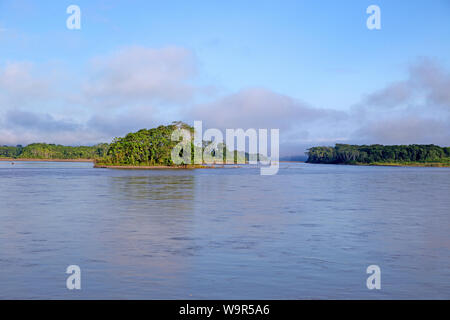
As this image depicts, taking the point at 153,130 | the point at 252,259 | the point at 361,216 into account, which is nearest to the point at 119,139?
the point at 153,130

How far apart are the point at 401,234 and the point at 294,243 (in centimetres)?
569

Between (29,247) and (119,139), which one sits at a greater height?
(119,139)

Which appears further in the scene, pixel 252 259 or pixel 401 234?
pixel 401 234

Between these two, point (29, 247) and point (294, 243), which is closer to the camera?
point (29, 247)

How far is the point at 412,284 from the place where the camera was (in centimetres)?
1066

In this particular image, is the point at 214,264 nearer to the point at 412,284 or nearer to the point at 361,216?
the point at 412,284

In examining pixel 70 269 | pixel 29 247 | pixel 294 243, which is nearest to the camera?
pixel 70 269

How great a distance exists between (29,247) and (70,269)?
13.0 ft
